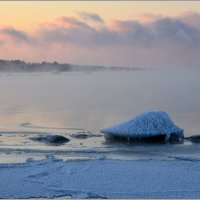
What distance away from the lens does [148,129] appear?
13000 mm

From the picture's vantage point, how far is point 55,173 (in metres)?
9.71

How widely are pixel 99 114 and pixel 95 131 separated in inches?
162

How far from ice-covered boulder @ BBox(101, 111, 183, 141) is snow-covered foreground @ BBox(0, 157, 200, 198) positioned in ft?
7.23

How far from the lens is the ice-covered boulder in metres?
12.9

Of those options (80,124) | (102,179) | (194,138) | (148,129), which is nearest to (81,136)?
(148,129)

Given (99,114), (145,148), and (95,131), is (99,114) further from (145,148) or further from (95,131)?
(145,148)

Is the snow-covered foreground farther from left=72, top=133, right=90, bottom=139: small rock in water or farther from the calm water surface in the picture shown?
left=72, top=133, right=90, bottom=139: small rock in water

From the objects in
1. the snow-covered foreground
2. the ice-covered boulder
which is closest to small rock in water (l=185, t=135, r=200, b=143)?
the ice-covered boulder

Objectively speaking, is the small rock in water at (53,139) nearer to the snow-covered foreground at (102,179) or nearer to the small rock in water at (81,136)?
the small rock in water at (81,136)

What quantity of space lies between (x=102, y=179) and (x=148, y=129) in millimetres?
3988

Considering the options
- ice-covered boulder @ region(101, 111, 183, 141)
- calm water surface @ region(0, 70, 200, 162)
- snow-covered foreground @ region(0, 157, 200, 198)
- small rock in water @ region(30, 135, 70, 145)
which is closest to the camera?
snow-covered foreground @ region(0, 157, 200, 198)

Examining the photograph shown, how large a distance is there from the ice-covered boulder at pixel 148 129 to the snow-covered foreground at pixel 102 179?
7.23 feet

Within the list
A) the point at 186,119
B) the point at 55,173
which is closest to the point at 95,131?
the point at 186,119

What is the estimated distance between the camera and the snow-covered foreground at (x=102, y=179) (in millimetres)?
8469
